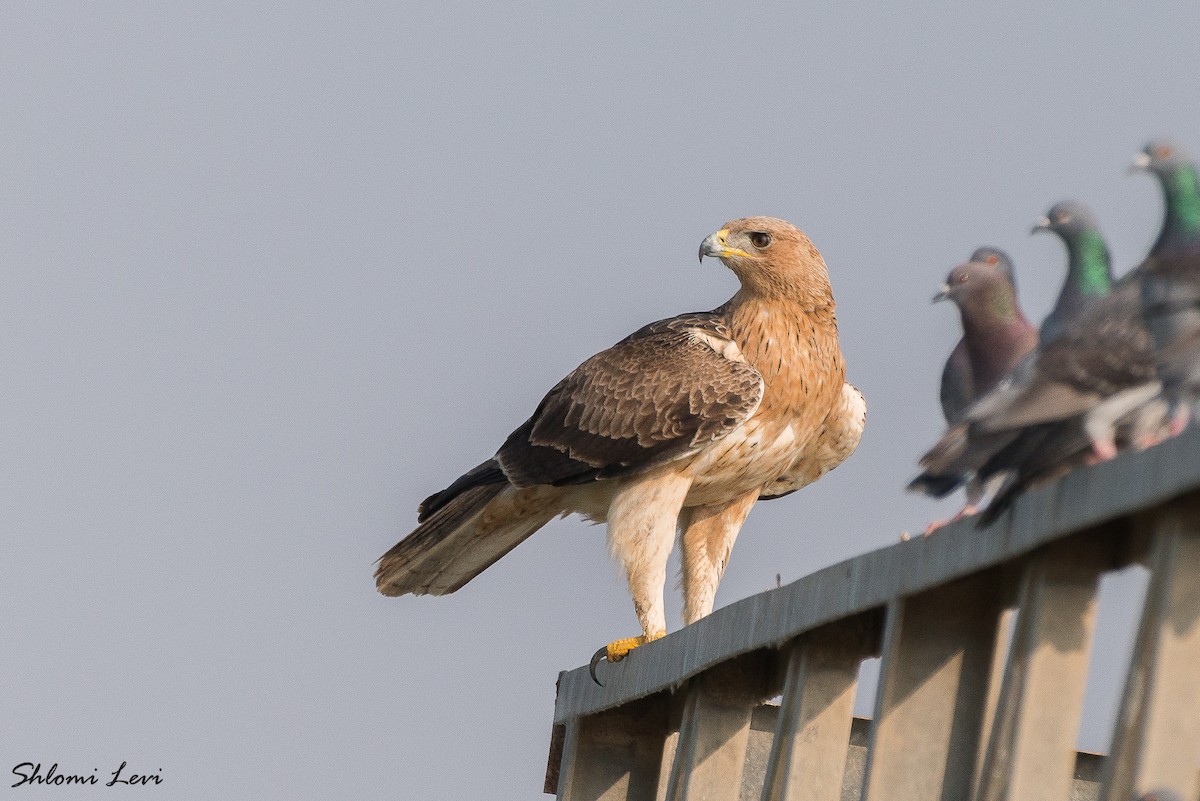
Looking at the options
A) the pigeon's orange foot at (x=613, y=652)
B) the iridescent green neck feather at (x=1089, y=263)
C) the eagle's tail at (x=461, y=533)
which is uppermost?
the iridescent green neck feather at (x=1089, y=263)

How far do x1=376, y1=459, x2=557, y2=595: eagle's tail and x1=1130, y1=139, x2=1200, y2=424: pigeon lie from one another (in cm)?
511

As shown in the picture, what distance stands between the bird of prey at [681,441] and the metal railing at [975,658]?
1549 millimetres

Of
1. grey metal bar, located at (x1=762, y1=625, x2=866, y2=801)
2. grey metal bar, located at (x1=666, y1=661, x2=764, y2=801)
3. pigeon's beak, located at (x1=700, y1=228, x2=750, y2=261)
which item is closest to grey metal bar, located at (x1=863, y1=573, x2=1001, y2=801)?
grey metal bar, located at (x1=762, y1=625, x2=866, y2=801)

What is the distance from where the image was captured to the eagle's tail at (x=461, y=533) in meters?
9.46

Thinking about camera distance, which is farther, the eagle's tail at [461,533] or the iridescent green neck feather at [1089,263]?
the eagle's tail at [461,533]

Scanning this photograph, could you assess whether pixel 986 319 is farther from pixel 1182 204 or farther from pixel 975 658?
pixel 1182 204

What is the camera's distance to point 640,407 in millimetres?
8852

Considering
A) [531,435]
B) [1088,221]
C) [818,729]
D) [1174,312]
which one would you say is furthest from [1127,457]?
[531,435]

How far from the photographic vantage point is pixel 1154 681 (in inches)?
153

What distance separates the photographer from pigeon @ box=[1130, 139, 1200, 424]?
13.8 ft

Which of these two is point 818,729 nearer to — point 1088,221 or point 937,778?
point 937,778

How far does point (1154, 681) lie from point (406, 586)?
6.26m

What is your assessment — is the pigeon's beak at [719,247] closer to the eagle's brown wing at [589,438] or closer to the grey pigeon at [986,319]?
the eagle's brown wing at [589,438]

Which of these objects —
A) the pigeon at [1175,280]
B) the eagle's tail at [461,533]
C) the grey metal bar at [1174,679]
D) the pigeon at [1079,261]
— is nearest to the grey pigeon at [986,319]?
the pigeon at [1079,261]
